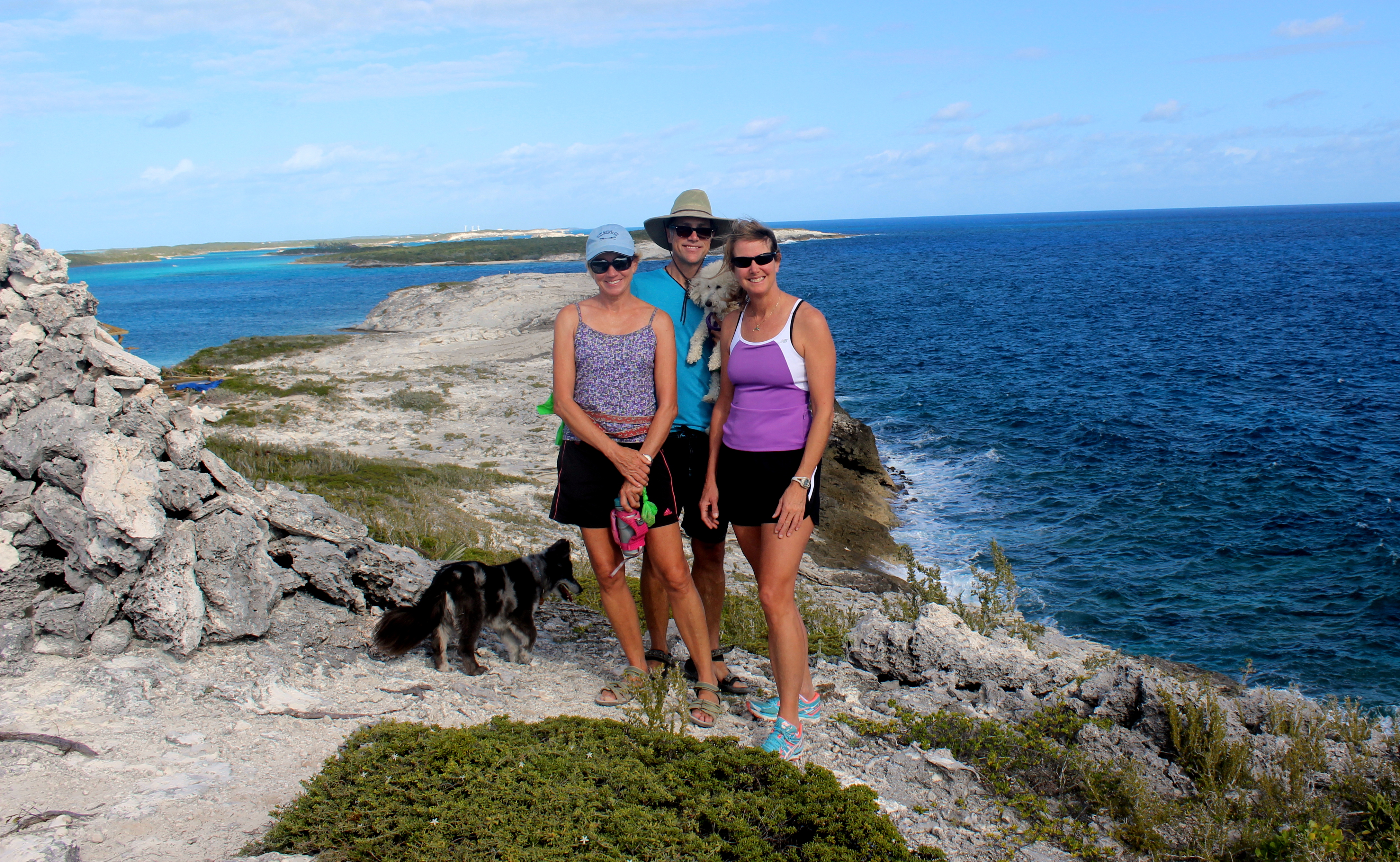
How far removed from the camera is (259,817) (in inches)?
144

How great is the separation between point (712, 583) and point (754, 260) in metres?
2.12

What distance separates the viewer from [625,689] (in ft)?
16.8

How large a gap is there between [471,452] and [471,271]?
301 feet

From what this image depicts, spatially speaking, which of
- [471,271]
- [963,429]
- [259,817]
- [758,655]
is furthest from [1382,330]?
[471,271]

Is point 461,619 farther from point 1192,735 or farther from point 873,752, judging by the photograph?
point 1192,735

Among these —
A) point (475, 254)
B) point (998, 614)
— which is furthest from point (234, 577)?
point (475, 254)

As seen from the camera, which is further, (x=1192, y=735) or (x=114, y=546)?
(x=114, y=546)

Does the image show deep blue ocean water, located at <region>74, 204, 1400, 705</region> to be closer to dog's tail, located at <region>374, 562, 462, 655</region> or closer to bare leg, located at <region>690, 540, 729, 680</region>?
bare leg, located at <region>690, 540, 729, 680</region>

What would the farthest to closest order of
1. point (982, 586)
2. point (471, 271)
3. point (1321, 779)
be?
1. point (471, 271)
2. point (982, 586)
3. point (1321, 779)

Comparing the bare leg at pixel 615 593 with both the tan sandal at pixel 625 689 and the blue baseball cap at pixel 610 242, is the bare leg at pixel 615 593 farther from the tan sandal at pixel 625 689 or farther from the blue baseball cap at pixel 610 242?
the blue baseball cap at pixel 610 242

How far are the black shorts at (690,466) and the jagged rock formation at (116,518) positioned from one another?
273cm

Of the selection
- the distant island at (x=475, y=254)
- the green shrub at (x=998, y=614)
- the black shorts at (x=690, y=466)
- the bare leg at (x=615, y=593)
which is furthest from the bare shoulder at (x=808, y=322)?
the distant island at (x=475, y=254)

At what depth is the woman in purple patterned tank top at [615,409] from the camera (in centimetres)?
452

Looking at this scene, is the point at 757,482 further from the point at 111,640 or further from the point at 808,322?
the point at 111,640
